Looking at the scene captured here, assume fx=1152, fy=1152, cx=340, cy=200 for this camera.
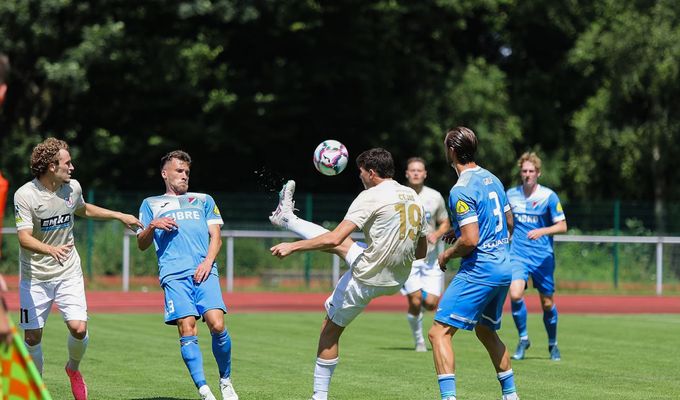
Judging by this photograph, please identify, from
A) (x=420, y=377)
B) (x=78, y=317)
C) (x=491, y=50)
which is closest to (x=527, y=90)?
(x=491, y=50)

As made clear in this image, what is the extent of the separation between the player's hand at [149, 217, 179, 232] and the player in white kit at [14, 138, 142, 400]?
71cm

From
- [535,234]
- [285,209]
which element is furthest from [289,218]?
[535,234]

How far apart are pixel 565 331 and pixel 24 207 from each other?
10744 millimetres

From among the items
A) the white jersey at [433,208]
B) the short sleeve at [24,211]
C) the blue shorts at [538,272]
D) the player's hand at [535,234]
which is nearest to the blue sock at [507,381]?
the short sleeve at [24,211]

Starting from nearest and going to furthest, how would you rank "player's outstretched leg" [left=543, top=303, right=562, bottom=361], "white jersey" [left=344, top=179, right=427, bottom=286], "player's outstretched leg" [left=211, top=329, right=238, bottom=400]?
"white jersey" [left=344, top=179, right=427, bottom=286]
"player's outstretched leg" [left=211, top=329, right=238, bottom=400]
"player's outstretched leg" [left=543, top=303, right=562, bottom=361]

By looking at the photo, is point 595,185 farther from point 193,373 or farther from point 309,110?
point 193,373

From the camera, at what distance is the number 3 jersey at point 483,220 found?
884 centimetres

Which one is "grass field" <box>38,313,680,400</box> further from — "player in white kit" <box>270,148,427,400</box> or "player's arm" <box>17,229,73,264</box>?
"player's arm" <box>17,229,73,264</box>

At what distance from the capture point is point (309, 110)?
3875 cm

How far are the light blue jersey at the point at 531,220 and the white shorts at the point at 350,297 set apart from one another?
5.18 m

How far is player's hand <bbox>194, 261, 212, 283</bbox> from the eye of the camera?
9.55 meters

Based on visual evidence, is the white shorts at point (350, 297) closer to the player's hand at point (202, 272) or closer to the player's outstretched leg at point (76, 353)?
the player's hand at point (202, 272)

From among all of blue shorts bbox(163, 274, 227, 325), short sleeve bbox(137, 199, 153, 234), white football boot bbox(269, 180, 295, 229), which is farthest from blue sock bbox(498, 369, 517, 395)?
short sleeve bbox(137, 199, 153, 234)

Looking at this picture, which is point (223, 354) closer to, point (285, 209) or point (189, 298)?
point (189, 298)
